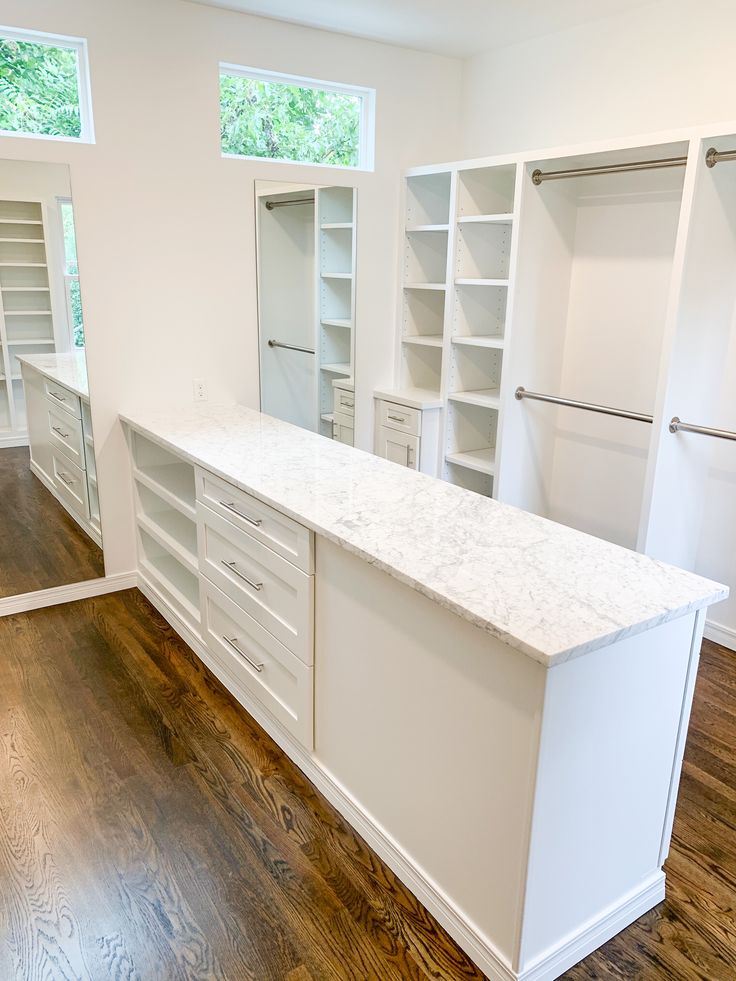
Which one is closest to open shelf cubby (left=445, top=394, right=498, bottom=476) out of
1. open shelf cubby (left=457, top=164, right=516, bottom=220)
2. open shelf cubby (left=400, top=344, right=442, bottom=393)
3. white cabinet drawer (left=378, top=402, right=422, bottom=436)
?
white cabinet drawer (left=378, top=402, right=422, bottom=436)

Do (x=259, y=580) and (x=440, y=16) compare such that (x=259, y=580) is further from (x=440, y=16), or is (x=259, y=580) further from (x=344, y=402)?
(x=440, y=16)

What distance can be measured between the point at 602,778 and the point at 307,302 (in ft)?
9.32

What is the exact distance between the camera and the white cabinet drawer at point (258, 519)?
2115mm

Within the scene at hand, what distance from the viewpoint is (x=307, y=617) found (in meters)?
2.14

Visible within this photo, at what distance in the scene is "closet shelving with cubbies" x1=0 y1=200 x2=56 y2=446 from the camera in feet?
9.61

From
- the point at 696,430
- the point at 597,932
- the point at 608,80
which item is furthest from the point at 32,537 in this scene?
the point at 608,80

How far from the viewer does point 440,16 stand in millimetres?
3287

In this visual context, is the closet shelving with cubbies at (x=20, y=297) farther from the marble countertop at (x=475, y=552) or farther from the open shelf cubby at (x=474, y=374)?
the open shelf cubby at (x=474, y=374)

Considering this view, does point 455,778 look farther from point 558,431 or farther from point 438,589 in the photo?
point 558,431

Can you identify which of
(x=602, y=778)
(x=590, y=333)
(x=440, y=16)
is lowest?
(x=602, y=778)

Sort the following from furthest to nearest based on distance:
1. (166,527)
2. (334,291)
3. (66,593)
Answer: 1. (334,291)
2. (66,593)
3. (166,527)

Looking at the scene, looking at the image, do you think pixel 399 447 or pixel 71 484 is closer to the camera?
pixel 71 484

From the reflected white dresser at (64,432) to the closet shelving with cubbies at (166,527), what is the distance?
21 cm

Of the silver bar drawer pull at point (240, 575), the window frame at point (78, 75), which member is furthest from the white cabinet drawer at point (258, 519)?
the window frame at point (78, 75)
